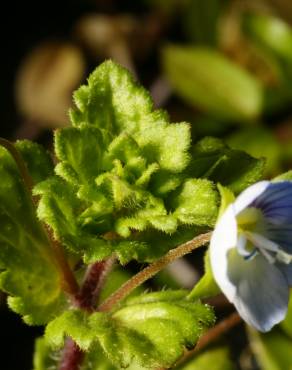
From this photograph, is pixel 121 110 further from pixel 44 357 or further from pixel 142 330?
pixel 44 357

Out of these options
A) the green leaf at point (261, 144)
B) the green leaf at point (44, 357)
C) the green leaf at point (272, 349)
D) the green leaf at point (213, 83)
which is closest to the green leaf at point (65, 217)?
the green leaf at point (44, 357)

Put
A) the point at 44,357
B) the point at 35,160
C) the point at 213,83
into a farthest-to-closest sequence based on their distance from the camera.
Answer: the point at 213,83 < the point at 44,357 < the point at 35,160

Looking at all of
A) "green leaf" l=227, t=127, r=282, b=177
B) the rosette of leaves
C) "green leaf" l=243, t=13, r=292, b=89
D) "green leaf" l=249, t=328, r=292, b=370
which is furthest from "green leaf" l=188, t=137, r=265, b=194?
"green leaf" l=243, t=13, r=292, b=89

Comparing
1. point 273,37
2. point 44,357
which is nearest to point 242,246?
point 44,357

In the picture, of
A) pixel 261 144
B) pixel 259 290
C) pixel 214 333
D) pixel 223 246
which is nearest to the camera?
pixel 223 246

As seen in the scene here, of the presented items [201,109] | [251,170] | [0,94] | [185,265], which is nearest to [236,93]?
[201,109]

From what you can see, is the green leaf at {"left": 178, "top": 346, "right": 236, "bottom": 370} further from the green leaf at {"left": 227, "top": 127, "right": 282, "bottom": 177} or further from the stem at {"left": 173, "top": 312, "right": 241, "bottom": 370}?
the green leaf at {"left": 227, "top": 127, "right": 282, "bottom": 177}
